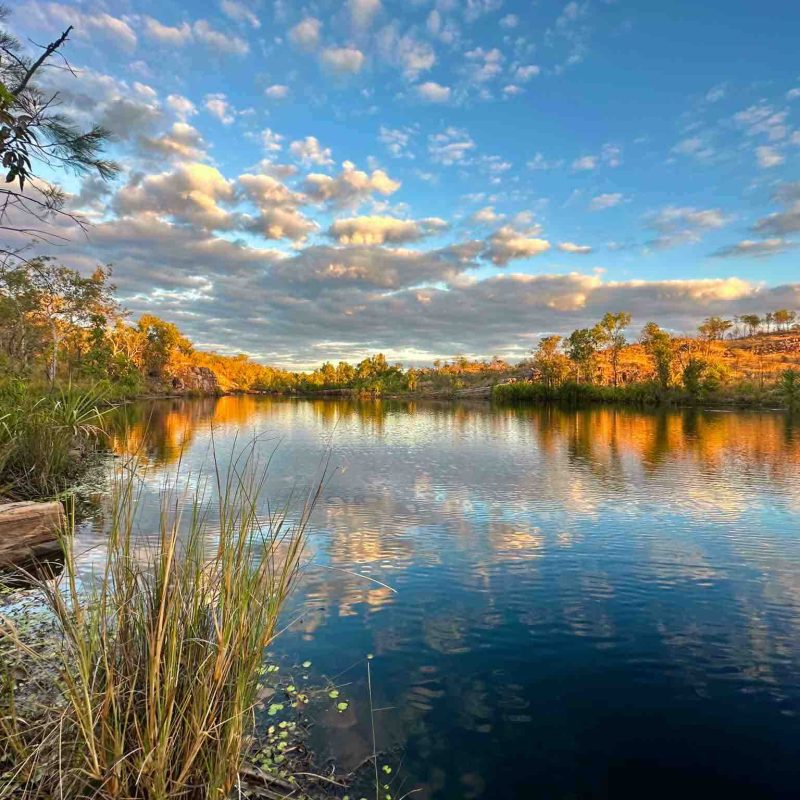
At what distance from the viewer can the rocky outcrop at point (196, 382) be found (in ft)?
353

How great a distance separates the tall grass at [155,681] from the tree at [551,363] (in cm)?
8369

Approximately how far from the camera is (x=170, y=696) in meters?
2.47

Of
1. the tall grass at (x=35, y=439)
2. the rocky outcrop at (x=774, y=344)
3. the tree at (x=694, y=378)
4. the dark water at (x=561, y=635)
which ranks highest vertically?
the rocky outcrop at (x=774, y=344)

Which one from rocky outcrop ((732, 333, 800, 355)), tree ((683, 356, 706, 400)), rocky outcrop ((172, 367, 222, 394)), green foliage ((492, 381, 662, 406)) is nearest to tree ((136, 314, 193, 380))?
rocky outcrop ((172, 367, 222, 394))

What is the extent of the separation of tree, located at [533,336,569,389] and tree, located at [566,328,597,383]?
300 cm

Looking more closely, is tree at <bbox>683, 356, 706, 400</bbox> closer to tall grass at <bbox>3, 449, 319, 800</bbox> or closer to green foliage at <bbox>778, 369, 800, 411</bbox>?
green foliage at <bbox>778, 369, 800, 411</bbox>

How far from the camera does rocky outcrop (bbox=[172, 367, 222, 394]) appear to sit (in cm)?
10756

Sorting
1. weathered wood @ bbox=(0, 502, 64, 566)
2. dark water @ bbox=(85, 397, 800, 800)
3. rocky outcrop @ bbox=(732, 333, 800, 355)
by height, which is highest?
rocky outcrop @ bbox=(732, 333, 800, 355)

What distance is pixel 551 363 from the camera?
8481 cm

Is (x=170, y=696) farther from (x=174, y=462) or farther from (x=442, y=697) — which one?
(x=174, y=462)

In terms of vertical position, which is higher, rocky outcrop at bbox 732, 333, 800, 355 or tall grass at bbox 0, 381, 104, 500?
rocky outcrop at bbox 732, 333, 800, 355

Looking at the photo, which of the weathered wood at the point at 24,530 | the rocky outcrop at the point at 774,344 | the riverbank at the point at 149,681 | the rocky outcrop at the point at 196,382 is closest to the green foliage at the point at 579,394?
the rocky outcrop at the point at 774,344

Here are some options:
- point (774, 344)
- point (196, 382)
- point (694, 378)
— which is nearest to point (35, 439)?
point (694, 378)

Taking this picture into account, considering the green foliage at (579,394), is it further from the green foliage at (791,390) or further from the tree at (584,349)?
the green foliage at (791,390)
